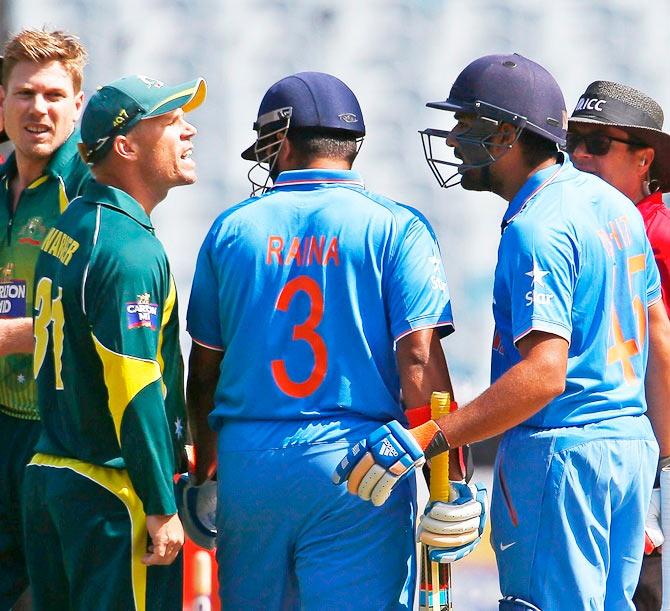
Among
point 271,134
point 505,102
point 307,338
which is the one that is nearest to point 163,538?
point 307,338

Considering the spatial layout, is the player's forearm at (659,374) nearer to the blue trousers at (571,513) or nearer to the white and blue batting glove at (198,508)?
the blue trousers at (571,513)

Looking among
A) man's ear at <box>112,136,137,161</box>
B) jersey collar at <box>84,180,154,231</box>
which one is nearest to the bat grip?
jersey collar at <box>84,180,154,231</box>

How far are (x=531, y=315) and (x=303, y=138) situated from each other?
84 cm

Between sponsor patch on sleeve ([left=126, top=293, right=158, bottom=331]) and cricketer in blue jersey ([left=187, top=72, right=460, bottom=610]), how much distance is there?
0.30 metres

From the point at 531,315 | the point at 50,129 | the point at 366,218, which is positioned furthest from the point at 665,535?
the point at 50,129

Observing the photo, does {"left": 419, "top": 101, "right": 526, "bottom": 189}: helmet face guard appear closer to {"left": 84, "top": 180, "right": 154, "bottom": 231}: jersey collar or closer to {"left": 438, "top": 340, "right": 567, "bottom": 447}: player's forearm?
{"left": 438, "top": 340, "right": 567, "bottom": 447}: player's forearm

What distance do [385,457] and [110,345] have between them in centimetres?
77

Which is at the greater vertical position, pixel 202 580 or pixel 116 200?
pixel 116 200

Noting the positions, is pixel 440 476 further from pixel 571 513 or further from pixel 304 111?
pixel 304 111

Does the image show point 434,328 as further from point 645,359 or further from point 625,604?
point 625,604

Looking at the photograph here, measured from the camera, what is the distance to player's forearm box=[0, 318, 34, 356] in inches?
166

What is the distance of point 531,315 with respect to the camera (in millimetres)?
3604

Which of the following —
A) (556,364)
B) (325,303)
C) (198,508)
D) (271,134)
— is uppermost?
(271,134)

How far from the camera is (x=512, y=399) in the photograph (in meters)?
3.55
